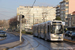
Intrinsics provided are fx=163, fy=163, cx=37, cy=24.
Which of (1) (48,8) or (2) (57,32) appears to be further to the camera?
(1) (48,8)

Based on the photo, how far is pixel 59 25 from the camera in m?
24.2

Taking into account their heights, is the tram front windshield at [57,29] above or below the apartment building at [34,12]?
below

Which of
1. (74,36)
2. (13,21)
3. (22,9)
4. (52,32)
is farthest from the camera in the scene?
(22,9)

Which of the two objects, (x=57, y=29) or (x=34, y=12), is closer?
(x=57, y=29)

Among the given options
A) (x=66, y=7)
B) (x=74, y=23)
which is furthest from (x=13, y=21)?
(x=74, y=23)

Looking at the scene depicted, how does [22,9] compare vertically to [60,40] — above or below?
above

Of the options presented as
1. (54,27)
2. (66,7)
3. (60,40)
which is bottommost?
(60,40)

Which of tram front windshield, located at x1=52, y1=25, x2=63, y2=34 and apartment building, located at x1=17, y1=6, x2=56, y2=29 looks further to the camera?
apartment building, located at x1=17, y1=6, x2=56, y2=29

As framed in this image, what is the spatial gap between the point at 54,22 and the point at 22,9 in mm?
124353

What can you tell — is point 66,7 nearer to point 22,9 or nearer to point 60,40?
point 22,9

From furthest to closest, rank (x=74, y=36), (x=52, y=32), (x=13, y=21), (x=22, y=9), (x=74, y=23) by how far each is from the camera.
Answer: (x=22, y=9), (x=13, y=21), (x=74, y=23), (x=74, y=36), (x=52, y=32)

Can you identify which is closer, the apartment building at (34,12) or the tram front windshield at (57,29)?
the tram front windshield at (57,29)

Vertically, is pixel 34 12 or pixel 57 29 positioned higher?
pixel 34 12

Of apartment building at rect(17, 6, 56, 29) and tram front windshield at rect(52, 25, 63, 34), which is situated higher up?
apartment building at rect(17, 6, 56, 29)
